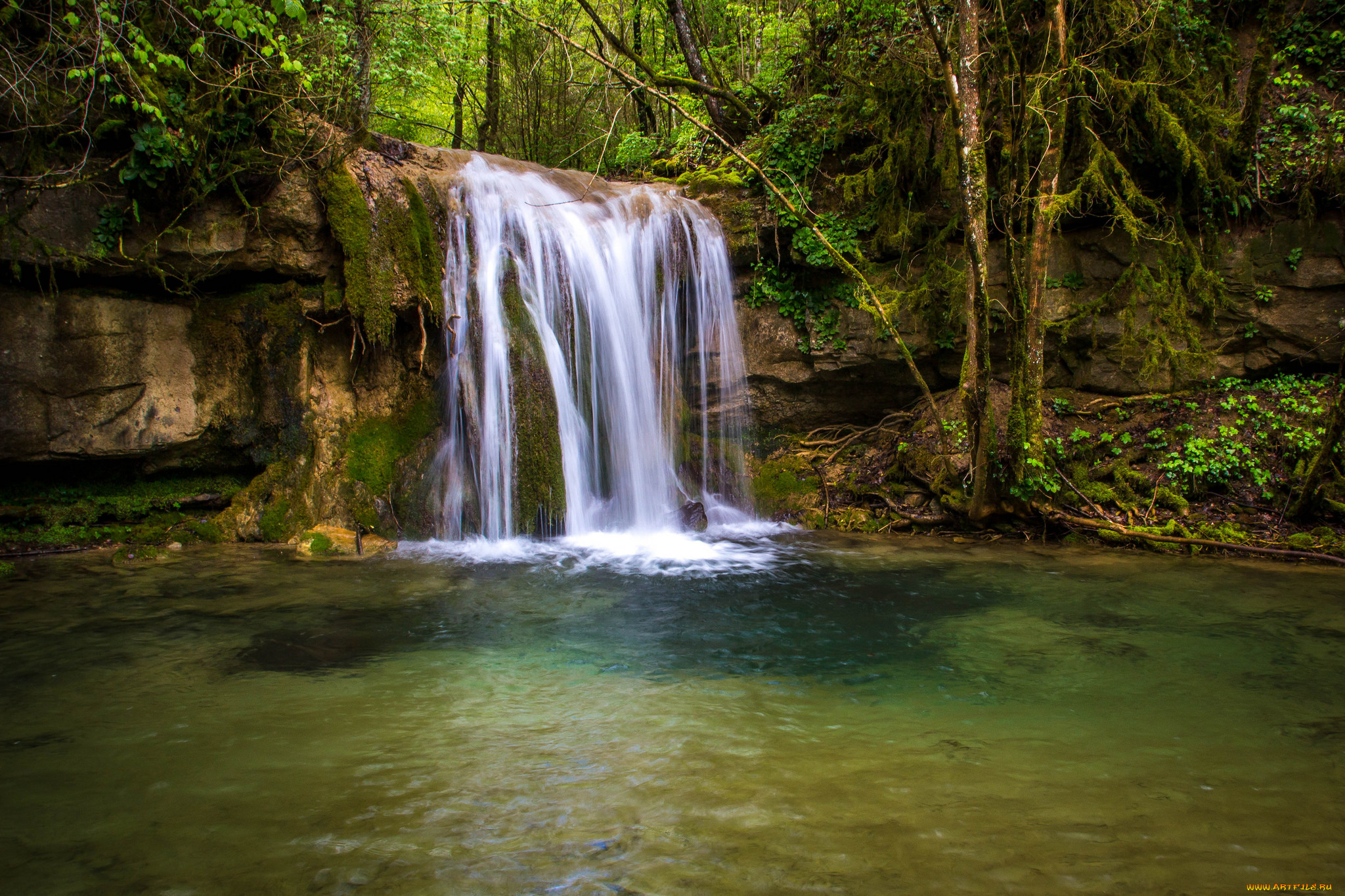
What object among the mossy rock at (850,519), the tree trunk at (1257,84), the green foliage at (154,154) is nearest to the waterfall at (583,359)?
the mossy rock at (850,519)

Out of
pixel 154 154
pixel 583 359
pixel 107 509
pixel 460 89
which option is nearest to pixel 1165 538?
pixel 583 359

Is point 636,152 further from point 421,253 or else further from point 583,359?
point 421,253

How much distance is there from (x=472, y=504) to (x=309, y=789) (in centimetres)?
544

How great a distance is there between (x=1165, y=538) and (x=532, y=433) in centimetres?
673

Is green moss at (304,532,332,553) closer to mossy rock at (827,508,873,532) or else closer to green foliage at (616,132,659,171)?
mossy rock at (827,508,873,532)

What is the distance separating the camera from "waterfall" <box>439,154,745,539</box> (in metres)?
8.38

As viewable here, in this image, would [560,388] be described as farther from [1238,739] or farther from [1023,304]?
[1238,739]

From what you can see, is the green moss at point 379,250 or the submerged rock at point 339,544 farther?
the green moss at point 379,250

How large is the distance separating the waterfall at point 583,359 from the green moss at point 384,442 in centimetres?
31

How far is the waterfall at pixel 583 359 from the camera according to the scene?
8375 millimetres

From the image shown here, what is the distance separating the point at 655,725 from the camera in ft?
11.9

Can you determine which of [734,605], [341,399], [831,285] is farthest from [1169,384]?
[341,399]

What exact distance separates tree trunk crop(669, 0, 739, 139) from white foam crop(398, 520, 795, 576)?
676cm

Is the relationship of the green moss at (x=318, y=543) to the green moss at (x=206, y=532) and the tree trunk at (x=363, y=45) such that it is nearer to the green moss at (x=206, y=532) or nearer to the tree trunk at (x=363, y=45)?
the green moss at (x=206, y=532)
